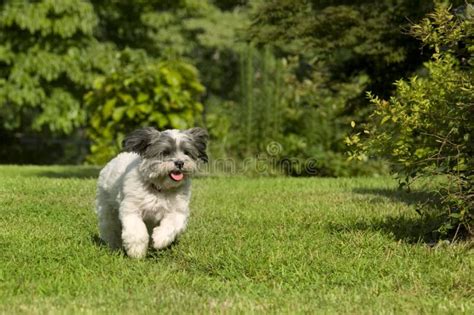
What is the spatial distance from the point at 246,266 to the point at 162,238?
923 millimetres

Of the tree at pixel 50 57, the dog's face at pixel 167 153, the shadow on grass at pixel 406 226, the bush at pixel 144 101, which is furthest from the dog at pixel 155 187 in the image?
the tree at pixel 50 57

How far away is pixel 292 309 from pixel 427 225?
146 inches

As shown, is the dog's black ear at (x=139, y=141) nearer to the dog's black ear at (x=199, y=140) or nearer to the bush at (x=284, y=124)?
the dog's black ear at (x=199, y=140)

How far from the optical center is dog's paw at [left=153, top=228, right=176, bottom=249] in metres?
7.15

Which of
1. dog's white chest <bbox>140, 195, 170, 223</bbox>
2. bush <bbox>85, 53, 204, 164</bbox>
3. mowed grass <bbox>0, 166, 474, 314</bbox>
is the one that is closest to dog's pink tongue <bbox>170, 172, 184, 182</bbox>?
dog's white chest <bbox>140, 195, 170, 223</bbox>

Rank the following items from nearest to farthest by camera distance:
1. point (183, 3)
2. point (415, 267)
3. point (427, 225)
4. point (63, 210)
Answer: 1. point (415, 267)
2. point (427, 225)
3. point (63, 210)
4. point (183, 3)

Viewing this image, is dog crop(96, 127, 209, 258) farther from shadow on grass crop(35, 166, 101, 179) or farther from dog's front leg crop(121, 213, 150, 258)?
shadow on grass crop(35, 166, 101, 179)

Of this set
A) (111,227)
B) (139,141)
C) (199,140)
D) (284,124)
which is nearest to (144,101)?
(284,124)

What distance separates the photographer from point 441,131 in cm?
760

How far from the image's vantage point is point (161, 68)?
17734 millimetres

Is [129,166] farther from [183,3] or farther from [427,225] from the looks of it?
[183,3]

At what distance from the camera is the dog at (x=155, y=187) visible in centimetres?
716

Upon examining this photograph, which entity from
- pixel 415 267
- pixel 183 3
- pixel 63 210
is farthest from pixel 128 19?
pixel 415 267

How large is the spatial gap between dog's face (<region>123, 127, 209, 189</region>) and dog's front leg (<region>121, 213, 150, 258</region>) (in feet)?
1.46
